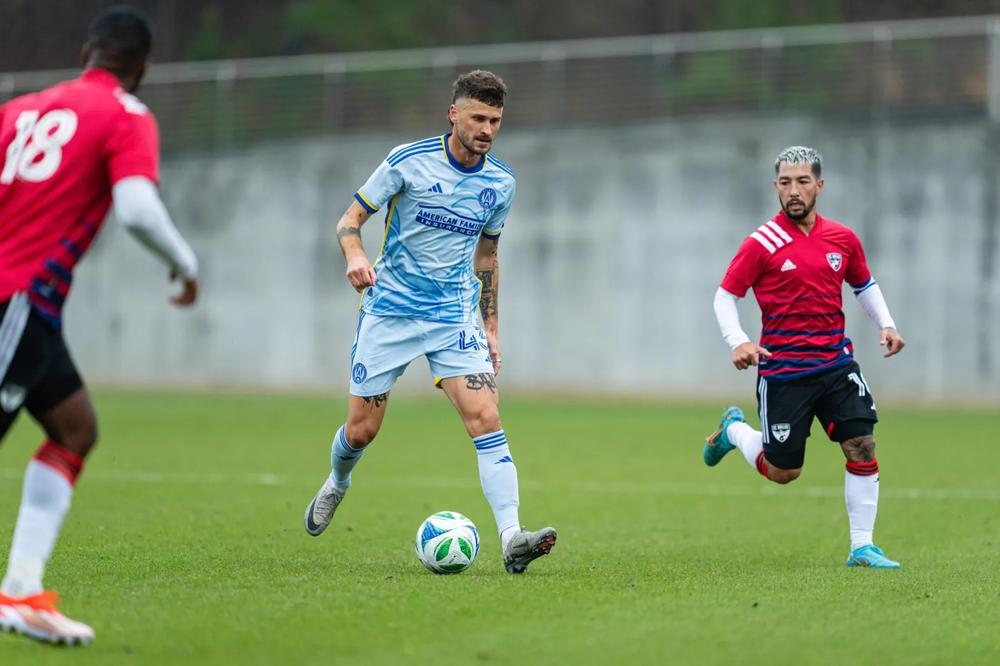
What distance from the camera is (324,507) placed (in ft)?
26.2

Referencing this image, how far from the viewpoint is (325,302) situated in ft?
90.8

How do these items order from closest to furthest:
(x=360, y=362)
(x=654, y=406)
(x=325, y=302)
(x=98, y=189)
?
(x=98, y=189)
(x=360, y=362)
(x=654, y=406)
(x=325, y=302)

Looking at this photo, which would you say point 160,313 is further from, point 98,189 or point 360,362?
point 98,189

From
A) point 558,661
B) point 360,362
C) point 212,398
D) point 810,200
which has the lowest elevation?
point 212,398

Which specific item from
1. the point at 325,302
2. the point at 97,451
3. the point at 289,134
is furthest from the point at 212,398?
the point at 97,451

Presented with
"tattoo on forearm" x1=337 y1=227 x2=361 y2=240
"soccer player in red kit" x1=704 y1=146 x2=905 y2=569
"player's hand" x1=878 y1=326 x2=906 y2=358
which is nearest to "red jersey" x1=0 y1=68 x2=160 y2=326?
"tattoo on forearm" x1=337 y1=227 x2=361 y2=240

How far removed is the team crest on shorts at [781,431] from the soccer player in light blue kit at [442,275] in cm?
165

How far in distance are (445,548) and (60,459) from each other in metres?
2.34

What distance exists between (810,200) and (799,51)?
59.2 feet

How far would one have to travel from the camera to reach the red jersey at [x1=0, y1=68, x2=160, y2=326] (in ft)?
16.8

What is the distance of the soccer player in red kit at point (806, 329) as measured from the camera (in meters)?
7.91

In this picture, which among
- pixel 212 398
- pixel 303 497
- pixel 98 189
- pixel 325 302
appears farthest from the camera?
pixel 325 302

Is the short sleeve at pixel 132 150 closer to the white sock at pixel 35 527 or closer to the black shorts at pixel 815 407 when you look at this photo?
the white sock at pixel 35 527

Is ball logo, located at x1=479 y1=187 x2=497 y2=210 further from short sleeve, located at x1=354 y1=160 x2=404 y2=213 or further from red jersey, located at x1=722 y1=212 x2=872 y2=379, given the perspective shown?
red jersey, located at x1=722 y1=212 x2=872 y2=379
